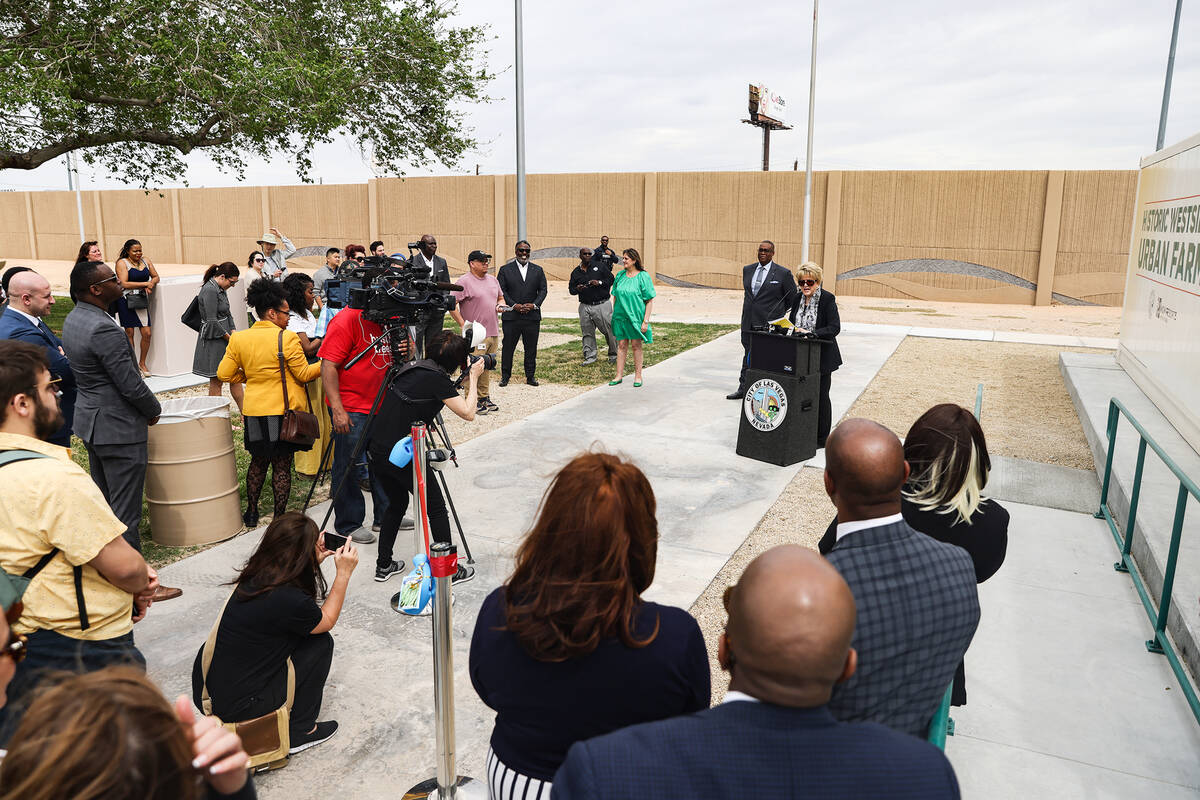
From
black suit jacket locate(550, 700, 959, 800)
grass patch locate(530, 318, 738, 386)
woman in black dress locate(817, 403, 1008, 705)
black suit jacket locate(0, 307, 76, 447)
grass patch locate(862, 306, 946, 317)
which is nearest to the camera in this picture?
black suit jacket locate(550, 700, 959, 800)

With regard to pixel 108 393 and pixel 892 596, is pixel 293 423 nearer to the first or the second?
pixel 108 393

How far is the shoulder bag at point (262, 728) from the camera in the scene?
10.8 ft

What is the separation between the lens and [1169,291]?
9031 millimetres

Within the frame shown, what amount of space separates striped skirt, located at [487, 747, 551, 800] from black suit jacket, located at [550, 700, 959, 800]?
0.70 m

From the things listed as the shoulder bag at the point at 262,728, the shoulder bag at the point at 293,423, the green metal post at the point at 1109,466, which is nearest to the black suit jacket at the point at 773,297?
the green metal post at the point at 1109,466

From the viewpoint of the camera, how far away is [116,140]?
15211mm

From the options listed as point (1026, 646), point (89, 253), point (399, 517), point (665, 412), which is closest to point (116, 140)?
point (89, 253)

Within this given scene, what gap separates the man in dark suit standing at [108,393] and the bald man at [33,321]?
432 mm

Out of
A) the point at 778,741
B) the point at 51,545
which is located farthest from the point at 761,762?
the point at 51,545

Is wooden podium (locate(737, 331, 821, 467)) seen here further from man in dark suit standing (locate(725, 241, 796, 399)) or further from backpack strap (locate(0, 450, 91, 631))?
backpack strap (locate(0, 450, 91, 631))

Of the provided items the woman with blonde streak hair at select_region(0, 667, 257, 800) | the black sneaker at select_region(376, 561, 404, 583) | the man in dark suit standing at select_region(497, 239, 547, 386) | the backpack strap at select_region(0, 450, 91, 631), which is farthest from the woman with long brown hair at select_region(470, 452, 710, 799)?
the man in dark suit standing at select_region(497, 239, 547, 386)

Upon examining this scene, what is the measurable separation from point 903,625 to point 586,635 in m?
0.75

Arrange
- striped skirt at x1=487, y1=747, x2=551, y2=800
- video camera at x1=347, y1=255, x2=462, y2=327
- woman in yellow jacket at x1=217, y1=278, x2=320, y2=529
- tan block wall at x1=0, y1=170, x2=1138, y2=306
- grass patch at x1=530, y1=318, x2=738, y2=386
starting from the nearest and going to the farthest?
1. striped skirt at x1=487, y1=747, x2=551, y2=800
2. video camera at x1=347, y1=255, x2=462, y2=327
3. woman in yellow jacket at x1=217, y1=278, x2=320, y2=529
4. grass patch at x1=530, y1=318, x2=738, y2=386
5. tan block wall at x1=0, y1=170, x2=1138, y2=306

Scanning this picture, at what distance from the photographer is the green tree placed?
41.8 ft
